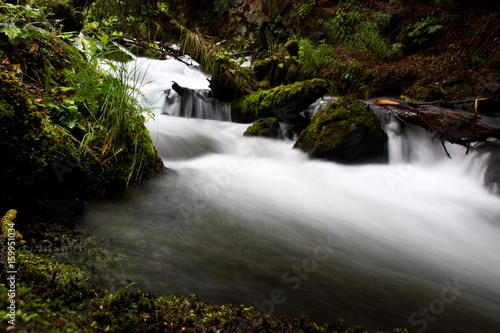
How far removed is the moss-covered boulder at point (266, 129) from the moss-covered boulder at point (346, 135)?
108 centimetres

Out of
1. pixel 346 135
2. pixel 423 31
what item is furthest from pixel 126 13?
pixel 423 31

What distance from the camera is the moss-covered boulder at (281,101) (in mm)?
5551

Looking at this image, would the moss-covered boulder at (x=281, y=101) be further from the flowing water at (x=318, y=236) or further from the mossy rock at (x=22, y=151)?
the mossy rock at (x=22, y=151)

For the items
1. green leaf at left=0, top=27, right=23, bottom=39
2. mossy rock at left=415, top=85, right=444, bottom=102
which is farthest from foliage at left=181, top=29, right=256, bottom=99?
mossy rock at left=415, top=85, right=444, bottom=102

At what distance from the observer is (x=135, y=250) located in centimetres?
162

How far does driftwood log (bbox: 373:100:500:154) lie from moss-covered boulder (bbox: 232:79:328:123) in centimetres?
195

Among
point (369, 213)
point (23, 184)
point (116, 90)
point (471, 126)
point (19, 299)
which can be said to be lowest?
point (369, 213)

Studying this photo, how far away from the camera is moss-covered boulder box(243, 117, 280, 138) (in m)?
5.86

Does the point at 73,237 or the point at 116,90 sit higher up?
the point at 116,90

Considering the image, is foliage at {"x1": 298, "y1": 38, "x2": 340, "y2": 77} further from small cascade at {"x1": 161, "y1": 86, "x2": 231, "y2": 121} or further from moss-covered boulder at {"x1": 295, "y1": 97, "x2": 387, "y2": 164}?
moss-covered boulder at {"x1": 295, "y1": 97, "x2": 387, "y2": 164}

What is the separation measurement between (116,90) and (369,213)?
3.41 metres

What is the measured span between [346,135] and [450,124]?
1.95 meters

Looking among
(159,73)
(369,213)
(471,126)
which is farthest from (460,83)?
(159,73)

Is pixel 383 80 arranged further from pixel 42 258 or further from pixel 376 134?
pixel 42 258
